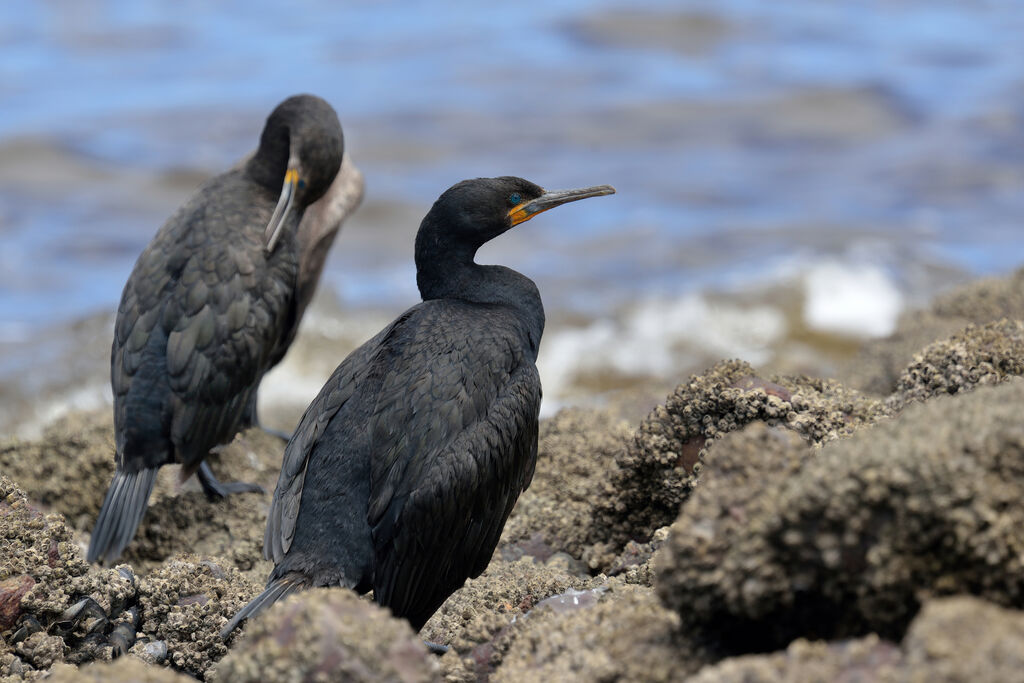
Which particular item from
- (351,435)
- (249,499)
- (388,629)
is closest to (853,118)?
(249,499)

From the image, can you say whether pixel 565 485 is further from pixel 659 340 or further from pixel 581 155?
pixel 581 155

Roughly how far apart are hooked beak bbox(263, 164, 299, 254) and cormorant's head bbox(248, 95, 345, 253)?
1cm

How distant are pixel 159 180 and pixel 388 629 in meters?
13.7

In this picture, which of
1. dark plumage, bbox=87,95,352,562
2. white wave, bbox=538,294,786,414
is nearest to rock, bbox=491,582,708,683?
dark plumage, bbox=87,95,352,562

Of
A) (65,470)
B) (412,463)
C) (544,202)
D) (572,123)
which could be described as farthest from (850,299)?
(412,463)

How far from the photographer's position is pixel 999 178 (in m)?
14.3

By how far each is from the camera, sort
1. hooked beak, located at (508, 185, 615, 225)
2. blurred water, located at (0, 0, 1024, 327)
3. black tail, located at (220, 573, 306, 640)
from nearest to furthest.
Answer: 1. black tail, located at (220, 573, 306, 640)
2. hooked beak, located at (508, 185, 615, 225)
3. blurred water, located at (0, 0, 1024, 327)

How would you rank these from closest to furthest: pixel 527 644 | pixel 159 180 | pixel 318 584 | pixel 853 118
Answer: pixel 527 644 < pixel 318 584 < pixel 159 180 < pixel 853 118

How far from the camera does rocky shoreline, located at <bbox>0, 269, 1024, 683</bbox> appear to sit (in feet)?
7.57

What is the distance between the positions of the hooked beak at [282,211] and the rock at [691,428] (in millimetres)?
2531

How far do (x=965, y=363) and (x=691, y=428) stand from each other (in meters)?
0.96

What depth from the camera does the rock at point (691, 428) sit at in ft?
12.9

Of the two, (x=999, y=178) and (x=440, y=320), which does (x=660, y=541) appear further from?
(x=999, y=178)

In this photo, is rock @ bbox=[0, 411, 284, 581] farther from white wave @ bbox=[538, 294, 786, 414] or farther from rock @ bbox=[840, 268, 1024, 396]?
white wave @ bbox=[538, 294, 786, 414]
